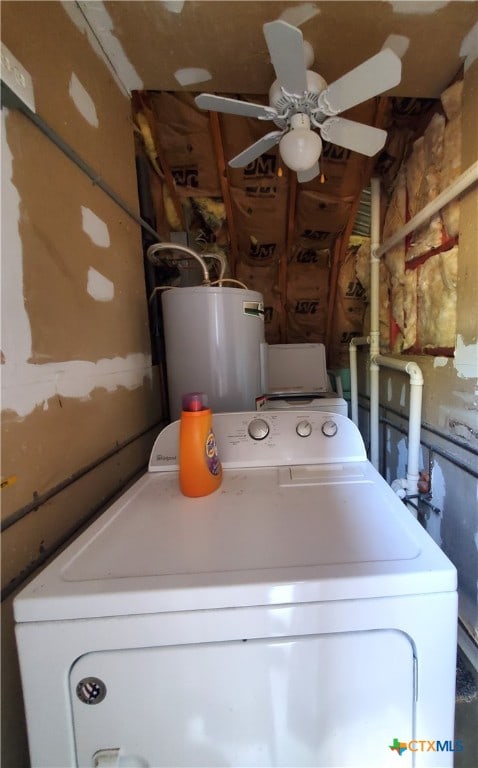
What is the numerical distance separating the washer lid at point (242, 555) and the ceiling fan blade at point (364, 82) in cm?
129

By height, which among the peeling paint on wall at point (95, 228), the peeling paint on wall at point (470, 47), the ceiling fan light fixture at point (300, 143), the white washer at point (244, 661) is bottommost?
the white washer at point (244, 661)

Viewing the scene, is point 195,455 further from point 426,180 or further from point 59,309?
point 426,180

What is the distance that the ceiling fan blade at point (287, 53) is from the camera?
93 cm

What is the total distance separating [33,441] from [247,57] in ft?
5.36

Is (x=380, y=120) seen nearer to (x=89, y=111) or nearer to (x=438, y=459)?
(x=89, y=111)

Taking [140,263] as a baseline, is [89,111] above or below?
above

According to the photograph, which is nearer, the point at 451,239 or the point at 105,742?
the point at 105,742

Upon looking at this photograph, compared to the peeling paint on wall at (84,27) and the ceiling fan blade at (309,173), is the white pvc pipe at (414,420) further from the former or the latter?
the peeling paint on wall at (84,27)

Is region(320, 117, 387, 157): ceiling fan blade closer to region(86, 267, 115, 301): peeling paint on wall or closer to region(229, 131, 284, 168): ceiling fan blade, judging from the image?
region(229, 131, 284, 168): ceiling fan blade

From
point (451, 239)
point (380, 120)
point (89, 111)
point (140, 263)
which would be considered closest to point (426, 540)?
point (451, 239)

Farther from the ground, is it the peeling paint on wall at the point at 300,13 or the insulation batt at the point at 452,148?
the peeling paint on wall at the point at 300,13

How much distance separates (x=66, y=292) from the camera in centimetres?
98

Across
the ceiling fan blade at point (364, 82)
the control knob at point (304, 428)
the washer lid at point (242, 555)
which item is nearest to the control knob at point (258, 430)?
the control knob at point (304, 428)

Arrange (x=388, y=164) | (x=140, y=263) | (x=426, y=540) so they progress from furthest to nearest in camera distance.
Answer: (x=388, y=164) < (x=140, y=263) < (x=426, y=540)
